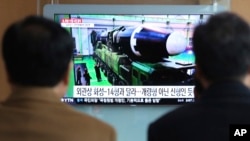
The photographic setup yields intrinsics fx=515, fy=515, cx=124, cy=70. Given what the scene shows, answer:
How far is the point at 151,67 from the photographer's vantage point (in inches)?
120

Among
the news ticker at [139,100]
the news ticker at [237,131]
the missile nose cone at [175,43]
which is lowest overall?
the news ticker at [139,100]

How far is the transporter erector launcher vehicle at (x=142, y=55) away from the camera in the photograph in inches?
119

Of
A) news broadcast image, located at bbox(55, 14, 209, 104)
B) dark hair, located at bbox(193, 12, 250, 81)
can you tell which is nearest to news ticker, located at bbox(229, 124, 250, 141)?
dark hair, located at bbox(193, 12, 250, 81)

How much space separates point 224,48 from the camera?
1342mm

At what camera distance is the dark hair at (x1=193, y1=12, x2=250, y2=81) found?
1.34 metres

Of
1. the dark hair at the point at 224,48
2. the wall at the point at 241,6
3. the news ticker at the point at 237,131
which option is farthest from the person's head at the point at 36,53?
the wall at the point at 241,6

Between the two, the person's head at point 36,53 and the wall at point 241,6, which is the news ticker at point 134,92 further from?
the person's head at point 36,53

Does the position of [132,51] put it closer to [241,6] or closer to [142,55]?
[142,55]

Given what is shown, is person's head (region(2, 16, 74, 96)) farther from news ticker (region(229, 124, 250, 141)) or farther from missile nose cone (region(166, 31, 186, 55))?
missile nose cone (region(166, 31, 186, 55))

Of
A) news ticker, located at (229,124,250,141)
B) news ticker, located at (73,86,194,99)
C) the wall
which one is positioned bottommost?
news ticker, located at (73,86,194,99)

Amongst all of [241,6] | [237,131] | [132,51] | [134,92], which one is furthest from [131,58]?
[237,131]

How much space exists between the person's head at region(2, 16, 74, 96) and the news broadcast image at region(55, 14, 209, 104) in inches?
66.2

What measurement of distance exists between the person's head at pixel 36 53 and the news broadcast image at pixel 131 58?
1681mm

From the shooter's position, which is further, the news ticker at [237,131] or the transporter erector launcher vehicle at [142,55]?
the transporter erector launcher vehicle at [142,55]
